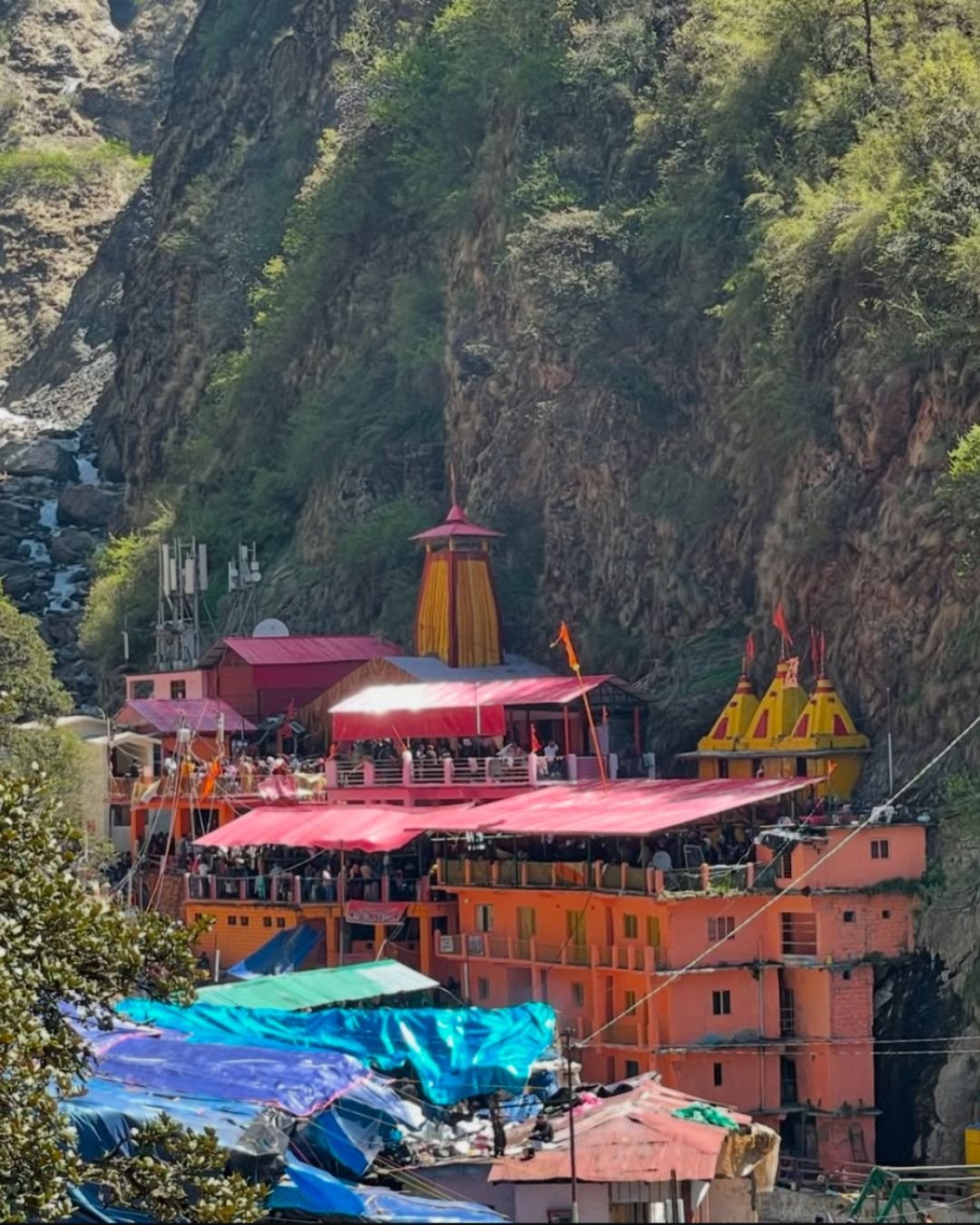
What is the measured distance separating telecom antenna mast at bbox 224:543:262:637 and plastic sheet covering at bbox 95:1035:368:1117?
40.4m

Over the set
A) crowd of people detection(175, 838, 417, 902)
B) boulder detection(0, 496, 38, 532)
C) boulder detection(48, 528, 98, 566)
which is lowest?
crowd of people detection(175, 838, 417, 902)

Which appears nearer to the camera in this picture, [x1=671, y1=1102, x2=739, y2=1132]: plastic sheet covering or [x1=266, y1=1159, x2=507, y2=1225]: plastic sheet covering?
[x1=266, y1=1159, x2=507, y2=1225]: plastic sheet covering

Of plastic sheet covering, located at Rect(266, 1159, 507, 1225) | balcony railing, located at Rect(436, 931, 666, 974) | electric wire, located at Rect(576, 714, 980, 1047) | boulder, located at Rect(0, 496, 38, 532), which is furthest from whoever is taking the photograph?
boulder, located at Rect(0, 496, 38, 532)

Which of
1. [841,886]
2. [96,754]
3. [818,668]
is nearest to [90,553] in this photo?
[96,754]

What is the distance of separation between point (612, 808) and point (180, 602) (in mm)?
37363

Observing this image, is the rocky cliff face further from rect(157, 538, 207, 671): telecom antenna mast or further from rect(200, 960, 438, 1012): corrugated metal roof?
rect(200, 960, 438, 1012): corrugated metal roof

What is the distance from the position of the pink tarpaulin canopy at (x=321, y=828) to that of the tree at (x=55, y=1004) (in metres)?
28.6

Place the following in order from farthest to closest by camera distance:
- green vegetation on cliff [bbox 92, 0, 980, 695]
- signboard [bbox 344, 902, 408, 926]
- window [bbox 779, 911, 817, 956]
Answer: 1. green vegetation on cliff [bbox 92, 0, 980, 695]
2. signboard [bbox 344, 902, 408, 926]
3. window [bbox 779, 911, 817, 956]

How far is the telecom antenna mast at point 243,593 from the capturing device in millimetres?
96562

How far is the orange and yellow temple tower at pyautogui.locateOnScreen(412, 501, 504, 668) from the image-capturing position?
83062 millimetres

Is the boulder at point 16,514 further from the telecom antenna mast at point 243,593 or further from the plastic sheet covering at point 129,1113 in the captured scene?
the plastic sheet covering at point 129,1113

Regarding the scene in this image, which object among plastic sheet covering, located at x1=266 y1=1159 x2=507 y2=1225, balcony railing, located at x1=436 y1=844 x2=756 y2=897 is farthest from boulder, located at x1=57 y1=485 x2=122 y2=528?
plastic sheet covering, located at x1=266 y1=1159 x2=507 y2=1225

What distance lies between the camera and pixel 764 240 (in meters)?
77.7

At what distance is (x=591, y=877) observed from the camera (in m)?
64.2
